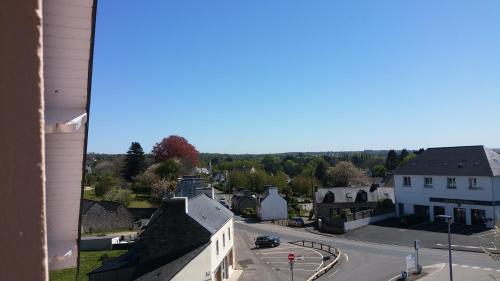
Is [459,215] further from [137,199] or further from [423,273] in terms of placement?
[137,199]

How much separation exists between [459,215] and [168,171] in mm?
46529

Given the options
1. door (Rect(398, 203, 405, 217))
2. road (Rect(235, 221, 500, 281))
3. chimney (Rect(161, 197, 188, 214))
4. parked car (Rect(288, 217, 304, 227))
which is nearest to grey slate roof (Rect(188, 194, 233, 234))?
chimney (Rect(161, 197, 188, 214))

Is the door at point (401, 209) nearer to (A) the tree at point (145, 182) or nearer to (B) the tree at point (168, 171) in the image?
(B) the tree at point (168, 171)

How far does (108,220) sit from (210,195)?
2343 centimetres

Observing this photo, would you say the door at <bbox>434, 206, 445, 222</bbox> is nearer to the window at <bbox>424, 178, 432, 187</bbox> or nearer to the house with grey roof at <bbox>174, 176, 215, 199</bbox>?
the window at <bbox>424, 178, 432, 187</bbox>

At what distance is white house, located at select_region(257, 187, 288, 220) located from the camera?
64250 mm

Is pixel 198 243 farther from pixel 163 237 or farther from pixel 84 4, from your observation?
pixel 84 4

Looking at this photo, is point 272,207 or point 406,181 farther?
point 272,207

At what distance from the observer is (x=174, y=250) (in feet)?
80.3

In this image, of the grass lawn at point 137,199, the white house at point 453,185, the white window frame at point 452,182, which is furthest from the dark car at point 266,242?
the grass lawn at point 137,199

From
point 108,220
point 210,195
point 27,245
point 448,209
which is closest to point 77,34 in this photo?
point 27,245

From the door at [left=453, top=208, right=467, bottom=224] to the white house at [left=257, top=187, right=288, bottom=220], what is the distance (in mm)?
26166

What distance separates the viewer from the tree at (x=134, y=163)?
87688mm

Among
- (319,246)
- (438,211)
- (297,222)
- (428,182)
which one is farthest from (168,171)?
(438,211)
